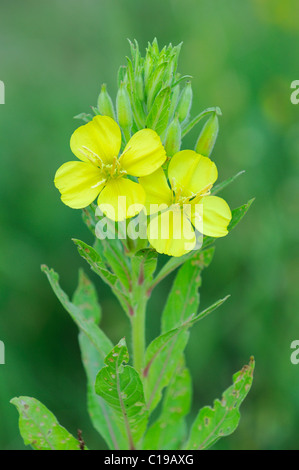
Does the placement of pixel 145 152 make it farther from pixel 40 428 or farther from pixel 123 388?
pixel 40 428

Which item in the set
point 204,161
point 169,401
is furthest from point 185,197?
point 169,401

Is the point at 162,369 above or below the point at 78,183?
below

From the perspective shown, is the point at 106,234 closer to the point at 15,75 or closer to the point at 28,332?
the point at 28,332

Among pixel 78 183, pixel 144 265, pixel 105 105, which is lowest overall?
pixel 144 265

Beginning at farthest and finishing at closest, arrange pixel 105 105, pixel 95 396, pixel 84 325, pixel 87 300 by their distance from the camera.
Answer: pixel 87 300
pixel 95 396
pixel 84 325
pixel 105 105

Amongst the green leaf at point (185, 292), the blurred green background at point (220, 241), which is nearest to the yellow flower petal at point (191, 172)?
the green leaf at point (185, 292)

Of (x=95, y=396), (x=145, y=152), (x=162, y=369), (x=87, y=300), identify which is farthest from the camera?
(x=87, y=300)

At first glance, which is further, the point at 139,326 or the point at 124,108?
the point at 139,326

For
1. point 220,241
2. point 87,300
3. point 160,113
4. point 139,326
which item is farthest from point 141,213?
point 220,241
